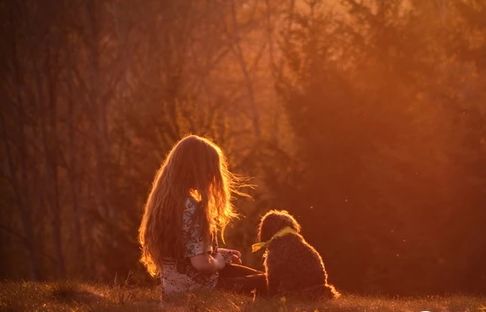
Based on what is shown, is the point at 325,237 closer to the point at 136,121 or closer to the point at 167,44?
the point at 136,121

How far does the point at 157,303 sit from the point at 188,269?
1.86ft

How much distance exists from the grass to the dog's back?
244 mm

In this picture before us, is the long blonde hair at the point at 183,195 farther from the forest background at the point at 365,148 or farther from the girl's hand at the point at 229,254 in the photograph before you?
the forest background at the point at 365,148

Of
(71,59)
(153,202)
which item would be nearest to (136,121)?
(153,202)

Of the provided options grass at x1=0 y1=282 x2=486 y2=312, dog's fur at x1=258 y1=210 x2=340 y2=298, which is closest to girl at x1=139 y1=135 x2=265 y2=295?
grass at x1=0 y1=282 x2=486 y2=312

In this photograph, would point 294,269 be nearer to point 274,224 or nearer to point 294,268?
point 294,268

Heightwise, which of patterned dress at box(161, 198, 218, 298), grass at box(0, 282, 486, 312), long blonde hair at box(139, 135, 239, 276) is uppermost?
long blonde hair at box(139, 135, 239, 276)

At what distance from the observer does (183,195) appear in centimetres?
785

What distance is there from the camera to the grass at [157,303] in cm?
711

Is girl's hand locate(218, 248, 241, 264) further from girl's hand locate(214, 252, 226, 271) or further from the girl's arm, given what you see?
the girl's arm

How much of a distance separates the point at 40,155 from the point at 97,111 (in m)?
3.28

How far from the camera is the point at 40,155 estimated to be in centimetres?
3133

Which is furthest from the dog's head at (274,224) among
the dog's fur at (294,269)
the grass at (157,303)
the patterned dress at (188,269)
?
the grass at (157,303)

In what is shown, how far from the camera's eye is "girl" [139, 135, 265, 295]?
7.79m
